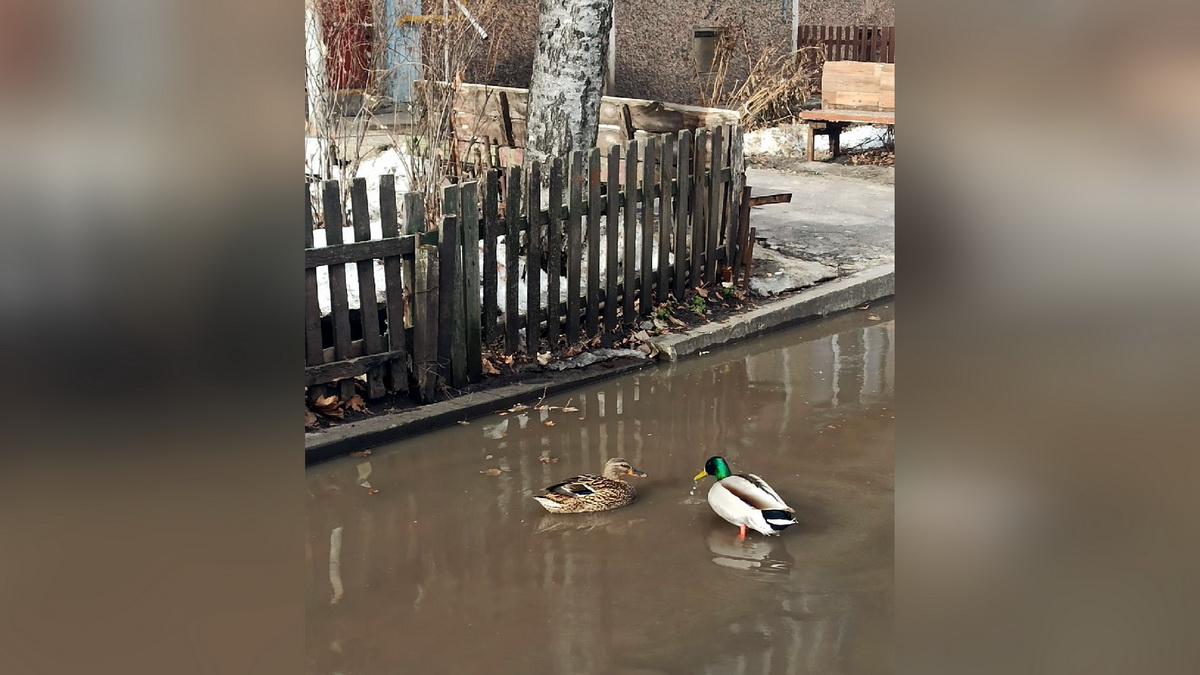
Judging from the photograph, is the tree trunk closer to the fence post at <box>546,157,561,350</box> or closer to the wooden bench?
the fence post at <box>546,157,561,350</box>

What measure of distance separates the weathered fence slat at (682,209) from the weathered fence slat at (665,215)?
67mm

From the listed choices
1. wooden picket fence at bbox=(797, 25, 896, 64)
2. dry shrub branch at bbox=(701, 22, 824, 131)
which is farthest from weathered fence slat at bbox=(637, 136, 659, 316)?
wooden picket fence at bbox=(797, 25, 896, 64)

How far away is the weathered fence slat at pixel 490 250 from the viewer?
7.41 meters

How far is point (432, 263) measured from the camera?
23.2ft

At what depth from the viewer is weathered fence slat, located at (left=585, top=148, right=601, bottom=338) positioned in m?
8.09

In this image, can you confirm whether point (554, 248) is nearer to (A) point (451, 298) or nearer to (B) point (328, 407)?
(A) point (451, 298)

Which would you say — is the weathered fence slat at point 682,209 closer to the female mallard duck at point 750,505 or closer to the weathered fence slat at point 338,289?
the weathered fence slat at point 338,289

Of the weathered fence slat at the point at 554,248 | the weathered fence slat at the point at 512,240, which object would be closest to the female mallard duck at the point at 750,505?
the weathered fence slat at the point at 512,240

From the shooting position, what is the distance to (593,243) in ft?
26.8

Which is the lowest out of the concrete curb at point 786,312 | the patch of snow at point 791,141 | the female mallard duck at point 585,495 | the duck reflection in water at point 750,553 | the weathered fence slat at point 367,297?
the duck reflection in water at point 750,553

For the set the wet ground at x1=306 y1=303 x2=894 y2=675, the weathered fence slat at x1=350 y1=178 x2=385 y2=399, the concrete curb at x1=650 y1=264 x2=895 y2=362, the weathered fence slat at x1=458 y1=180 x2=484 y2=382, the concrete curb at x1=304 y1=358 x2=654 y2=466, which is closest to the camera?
the wet ground at x1=306 y1=303 x2=894 y2=675

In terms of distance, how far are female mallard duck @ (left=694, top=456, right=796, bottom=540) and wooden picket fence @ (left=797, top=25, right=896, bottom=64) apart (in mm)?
14306
